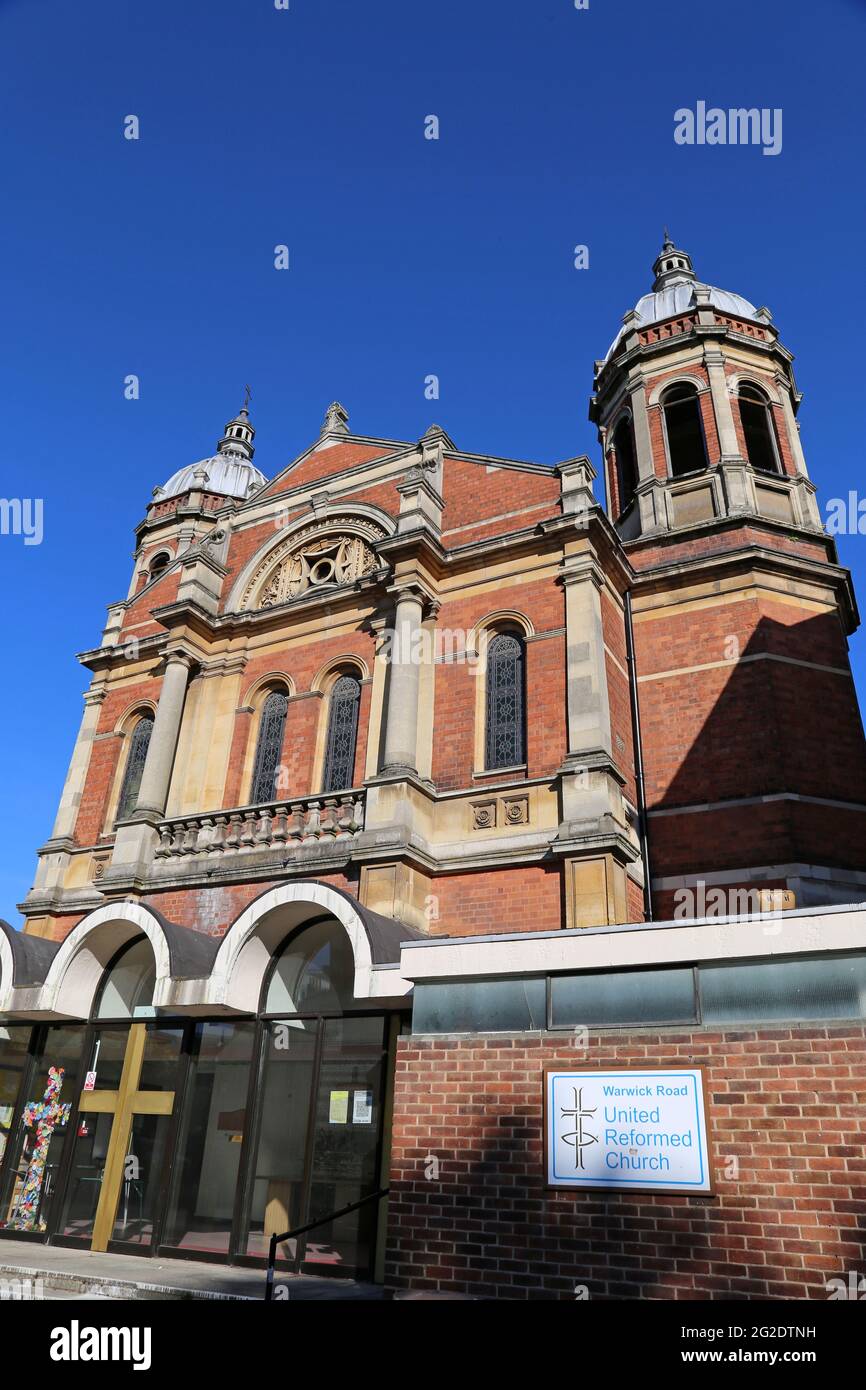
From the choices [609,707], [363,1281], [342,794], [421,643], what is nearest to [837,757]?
[609,707]

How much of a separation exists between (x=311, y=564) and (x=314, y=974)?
9.49 meters

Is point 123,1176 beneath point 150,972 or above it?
beneath

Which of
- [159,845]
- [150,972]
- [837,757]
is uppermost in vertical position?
[837,757]

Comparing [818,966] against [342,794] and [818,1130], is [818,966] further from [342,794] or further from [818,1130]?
[342,794]

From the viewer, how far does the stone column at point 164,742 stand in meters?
17.2

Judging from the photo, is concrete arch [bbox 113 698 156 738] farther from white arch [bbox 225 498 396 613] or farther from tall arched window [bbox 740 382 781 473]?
tall arched window [bbox 740 382 781 473]

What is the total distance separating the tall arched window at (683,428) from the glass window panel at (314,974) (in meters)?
13.2

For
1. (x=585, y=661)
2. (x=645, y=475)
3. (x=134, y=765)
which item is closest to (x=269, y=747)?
(x=134, y=765)

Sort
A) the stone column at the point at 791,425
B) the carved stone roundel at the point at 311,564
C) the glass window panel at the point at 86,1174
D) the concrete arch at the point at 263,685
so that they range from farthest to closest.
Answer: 1. the stone column at the point at 791,425
2. the carved stone roundel at the point at 311,564
3. the concrete arch at the point at 263,685
4. the glass window panel at the point at 86,1174

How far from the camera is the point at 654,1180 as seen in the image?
23.5 feet

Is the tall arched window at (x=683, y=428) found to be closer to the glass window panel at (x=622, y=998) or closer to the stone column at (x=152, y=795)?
the stone column at (x=152, y=795)

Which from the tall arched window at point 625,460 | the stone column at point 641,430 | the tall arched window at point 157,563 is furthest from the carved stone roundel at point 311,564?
the tall arched window at point 157,563

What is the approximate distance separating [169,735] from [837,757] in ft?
41.2

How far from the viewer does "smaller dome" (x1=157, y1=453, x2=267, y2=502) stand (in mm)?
33719
